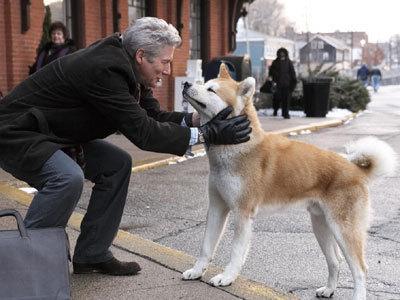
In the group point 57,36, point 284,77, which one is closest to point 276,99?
point 284,77

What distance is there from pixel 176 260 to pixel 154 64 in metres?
1.57

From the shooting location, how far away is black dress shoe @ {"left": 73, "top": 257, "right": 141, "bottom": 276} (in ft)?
14.2

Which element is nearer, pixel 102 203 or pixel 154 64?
pixel 154 64

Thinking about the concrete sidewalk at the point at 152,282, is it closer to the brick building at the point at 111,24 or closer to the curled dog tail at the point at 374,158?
the curled dog tail at the point at 374,158

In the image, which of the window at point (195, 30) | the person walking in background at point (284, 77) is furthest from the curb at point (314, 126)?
the window at point (195, 30)

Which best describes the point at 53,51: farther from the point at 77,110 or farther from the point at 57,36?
the point at 77,110

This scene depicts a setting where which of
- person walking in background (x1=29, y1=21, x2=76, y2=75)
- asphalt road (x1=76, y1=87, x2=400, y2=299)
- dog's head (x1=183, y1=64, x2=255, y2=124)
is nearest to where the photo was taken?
dog's head (x1=183, y1=64, x2=255, y2=124)

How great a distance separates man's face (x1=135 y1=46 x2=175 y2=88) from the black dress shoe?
131 cm

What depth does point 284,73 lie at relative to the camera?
1719 cm

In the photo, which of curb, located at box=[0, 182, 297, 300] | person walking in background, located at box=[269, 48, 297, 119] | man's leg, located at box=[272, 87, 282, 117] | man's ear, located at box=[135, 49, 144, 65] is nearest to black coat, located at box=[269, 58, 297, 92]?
person walking in background, located at box=[269, 48, 297, 119]

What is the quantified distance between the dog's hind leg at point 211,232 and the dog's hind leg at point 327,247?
0.59m

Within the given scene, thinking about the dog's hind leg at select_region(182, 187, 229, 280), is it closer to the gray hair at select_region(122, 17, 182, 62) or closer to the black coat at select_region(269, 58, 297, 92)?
the gray hair at select_region(122, 17, 182, 62)

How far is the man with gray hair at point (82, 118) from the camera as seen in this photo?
3.67 m

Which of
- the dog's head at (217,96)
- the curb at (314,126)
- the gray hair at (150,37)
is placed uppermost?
the gray hair at (150,37)
